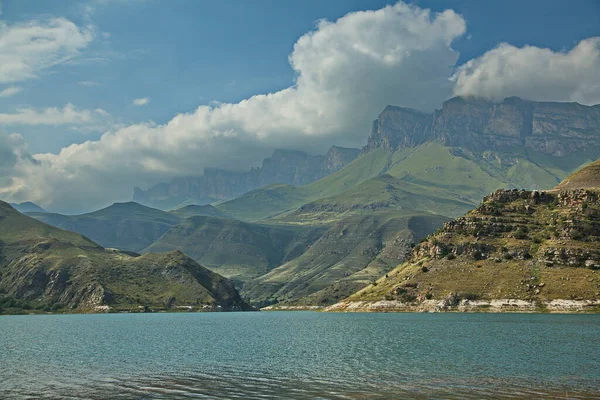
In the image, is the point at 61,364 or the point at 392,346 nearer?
the point at 61,364

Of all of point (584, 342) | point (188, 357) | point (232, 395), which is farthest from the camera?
point (584, 342)

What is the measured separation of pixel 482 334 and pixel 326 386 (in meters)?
87.2

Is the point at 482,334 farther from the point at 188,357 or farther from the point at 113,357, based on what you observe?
the point at 113,357

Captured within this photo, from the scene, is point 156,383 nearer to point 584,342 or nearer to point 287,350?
point 287,350

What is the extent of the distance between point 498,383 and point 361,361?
29723 millimetres

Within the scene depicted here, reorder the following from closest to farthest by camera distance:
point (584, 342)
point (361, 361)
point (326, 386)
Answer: point (326, 386), point (361, 361), point (584, 342)

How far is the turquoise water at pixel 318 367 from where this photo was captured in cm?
7088

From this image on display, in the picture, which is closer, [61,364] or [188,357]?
[61,364]

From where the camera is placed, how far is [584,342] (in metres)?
120

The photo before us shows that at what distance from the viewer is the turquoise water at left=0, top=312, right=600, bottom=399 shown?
233ft

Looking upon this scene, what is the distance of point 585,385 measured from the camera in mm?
72000

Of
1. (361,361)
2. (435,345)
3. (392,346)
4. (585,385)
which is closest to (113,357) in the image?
(361,361)

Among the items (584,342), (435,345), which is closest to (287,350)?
(435,345)

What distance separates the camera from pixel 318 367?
93250 mm
